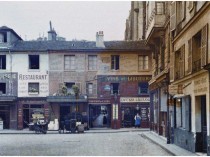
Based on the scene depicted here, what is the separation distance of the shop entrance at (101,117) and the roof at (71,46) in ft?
17.7

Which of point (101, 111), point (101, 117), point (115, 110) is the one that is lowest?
point (101, 117)

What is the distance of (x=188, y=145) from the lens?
1808 centimetres

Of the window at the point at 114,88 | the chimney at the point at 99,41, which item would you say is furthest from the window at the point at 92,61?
the window at the point at 114,88

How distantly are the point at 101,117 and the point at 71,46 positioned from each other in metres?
7.21

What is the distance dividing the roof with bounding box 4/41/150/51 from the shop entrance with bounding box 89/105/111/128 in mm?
5388

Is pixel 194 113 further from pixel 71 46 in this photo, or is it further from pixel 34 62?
pixel 34 62

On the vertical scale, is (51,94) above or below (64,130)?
above

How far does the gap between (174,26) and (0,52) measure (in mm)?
21400

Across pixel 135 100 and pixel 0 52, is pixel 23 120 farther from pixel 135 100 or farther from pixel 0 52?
pixel 135 100

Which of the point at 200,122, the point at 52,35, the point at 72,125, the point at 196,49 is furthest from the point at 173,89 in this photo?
the point at 52,35

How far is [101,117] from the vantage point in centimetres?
3888

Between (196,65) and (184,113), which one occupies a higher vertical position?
(196,65)

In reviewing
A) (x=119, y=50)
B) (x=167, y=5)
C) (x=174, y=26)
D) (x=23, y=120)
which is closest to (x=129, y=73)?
(x=119, y=50)

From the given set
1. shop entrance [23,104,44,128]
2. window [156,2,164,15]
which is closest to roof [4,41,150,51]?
shop entrance [23,104,44,128]
